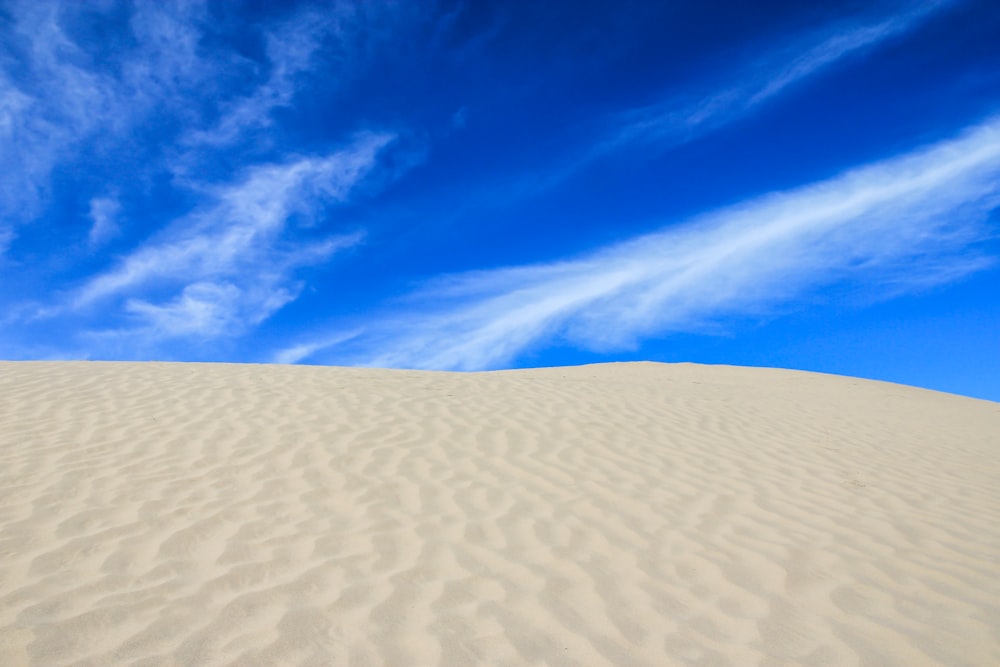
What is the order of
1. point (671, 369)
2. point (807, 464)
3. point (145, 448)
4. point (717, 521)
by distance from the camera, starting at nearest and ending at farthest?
point (717, 521), point (145, 448), point (807, 464), point (671, 369)

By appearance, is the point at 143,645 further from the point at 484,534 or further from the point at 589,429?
the point at 589,429

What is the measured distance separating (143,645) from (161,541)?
1.34 m

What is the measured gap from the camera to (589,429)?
26.2 ft

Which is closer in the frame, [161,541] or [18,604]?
[18,604]

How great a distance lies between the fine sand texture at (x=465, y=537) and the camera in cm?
324

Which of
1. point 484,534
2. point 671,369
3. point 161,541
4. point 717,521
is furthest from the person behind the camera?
point 671,369

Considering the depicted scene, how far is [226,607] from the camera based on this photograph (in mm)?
3416

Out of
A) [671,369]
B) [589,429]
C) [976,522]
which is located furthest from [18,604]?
[671,369]

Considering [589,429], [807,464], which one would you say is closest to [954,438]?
[807,464]

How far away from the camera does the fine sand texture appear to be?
3.24 metres

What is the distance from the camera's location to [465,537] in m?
4.50

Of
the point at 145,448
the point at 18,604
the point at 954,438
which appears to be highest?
the point at 145,448

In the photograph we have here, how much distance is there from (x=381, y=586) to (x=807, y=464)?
18.7ft

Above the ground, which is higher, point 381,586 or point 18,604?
point 18,604
